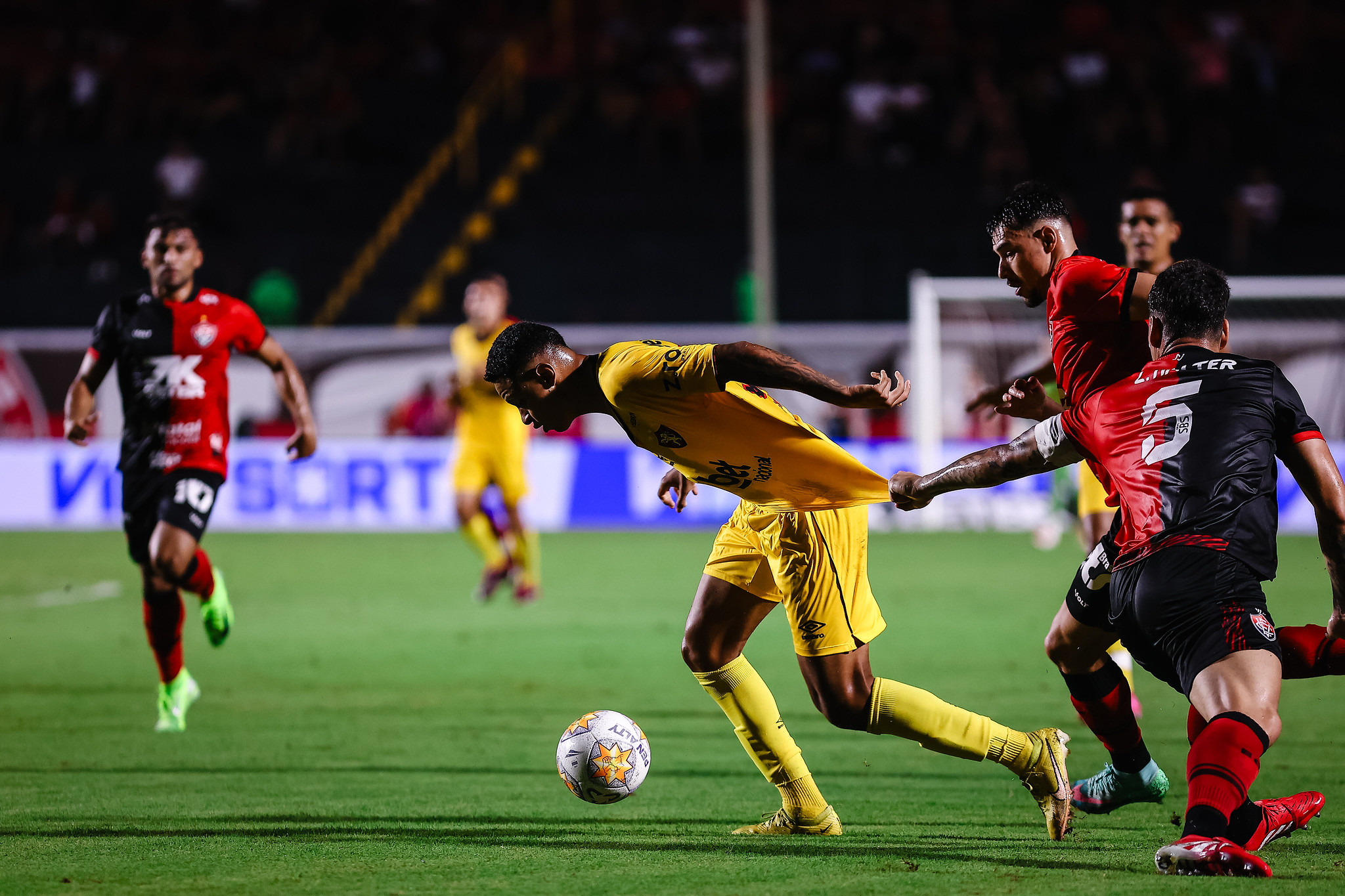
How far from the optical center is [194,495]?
24.7ft

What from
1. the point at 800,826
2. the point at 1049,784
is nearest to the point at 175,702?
the point at 800,826

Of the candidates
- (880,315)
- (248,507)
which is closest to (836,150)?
(880,315)

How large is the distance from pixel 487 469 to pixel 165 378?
5270mm

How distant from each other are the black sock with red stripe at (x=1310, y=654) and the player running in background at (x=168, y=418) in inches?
193

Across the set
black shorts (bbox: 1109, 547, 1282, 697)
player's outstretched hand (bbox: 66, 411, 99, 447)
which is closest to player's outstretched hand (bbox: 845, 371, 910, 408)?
black shorts (bbox: 1109, 547, 1282, 697)

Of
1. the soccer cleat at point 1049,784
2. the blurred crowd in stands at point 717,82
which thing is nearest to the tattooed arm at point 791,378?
the soccer cleat at point 1049,784

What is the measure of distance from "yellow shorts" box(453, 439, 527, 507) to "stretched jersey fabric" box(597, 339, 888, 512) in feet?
25.2

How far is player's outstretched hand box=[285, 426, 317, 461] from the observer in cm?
785

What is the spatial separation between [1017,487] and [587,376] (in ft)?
46.5

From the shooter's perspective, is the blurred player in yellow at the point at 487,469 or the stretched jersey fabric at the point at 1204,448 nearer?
the stretched jersey fabric at the point at 1204,448

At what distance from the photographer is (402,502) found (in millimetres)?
19312

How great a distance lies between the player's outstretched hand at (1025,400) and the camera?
5.16m

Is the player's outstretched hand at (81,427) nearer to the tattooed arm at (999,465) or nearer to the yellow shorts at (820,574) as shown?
the yellow shorts at (820,574)

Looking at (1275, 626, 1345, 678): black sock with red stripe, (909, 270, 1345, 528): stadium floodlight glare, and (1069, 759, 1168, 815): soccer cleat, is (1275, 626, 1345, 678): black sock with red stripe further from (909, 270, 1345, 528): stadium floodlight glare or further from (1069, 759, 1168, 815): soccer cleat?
(909, 270, 1345, 528): stadium floodlight glare
